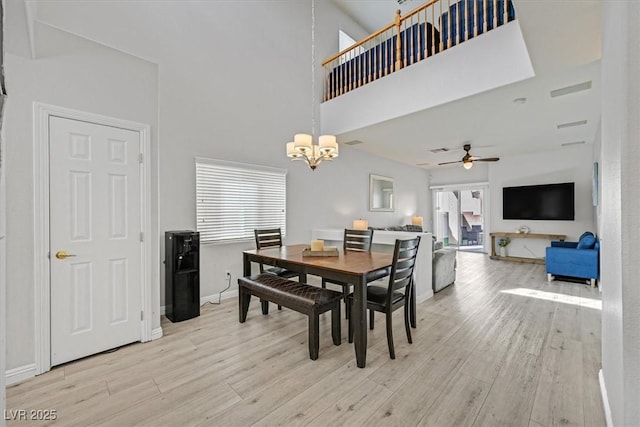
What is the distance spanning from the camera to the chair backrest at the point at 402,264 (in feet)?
7.59

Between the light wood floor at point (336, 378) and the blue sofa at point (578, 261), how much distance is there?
170 centimetres

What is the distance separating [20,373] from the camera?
2035mm

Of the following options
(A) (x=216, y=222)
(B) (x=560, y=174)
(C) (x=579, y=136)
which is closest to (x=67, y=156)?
(A) (x=216, y=222)

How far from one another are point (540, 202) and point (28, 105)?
8586mm

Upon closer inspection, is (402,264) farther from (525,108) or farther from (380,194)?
(380,194)

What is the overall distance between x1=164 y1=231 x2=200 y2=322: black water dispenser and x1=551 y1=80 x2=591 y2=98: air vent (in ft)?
15.4

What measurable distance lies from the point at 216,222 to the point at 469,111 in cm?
390

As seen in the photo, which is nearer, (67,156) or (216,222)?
(67,156)

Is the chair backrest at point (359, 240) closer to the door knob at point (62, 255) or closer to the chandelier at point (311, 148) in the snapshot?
the chandelier at point (311, 148)

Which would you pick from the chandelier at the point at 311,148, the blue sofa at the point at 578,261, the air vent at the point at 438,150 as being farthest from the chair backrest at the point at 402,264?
the air vent at the point at 438,150

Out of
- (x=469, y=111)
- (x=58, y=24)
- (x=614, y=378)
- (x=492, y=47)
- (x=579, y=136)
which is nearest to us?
(x=614, y=378)

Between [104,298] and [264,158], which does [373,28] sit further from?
[104,298]

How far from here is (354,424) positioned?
63.2 inches

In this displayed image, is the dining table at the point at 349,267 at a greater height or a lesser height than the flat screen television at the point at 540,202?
lesser
